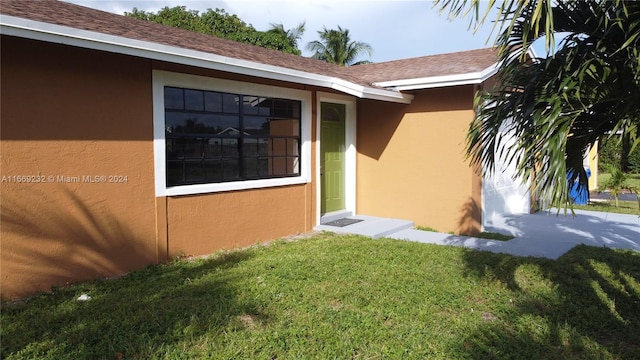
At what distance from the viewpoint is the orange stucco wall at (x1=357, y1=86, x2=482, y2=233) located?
28.0ft

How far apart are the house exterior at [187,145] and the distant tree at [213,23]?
634 inches

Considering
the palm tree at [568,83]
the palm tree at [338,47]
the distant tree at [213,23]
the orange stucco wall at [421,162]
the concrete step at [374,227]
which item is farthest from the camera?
the palm tree at [338,47]

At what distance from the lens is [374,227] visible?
8.61m

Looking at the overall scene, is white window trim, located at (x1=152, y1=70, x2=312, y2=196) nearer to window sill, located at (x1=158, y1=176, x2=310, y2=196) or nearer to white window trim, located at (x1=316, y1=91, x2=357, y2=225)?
window sill, located at (x1=158, y1=176, x2=310, y2=196)

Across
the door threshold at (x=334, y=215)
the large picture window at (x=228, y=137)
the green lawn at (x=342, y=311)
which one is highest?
the large picture window at (x=228, y=137)

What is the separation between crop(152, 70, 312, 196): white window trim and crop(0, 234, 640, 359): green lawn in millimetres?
1138

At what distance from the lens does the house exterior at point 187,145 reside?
485 cm

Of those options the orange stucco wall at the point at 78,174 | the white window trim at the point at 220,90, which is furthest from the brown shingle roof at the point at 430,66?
the orange stucco wall at the point at 78,174

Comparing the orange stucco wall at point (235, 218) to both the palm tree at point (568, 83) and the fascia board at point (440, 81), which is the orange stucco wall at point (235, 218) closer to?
the fascia board at point (440, 81)

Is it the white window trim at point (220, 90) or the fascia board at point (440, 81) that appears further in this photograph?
the fascia board at point (440, 81)

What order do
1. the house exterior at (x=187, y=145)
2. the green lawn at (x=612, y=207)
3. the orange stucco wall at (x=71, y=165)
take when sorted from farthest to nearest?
the green lawn at (x=612, y=207)
the house exterior at (x=187, y=145)
the orange stucco wall at (x=71, y=165)

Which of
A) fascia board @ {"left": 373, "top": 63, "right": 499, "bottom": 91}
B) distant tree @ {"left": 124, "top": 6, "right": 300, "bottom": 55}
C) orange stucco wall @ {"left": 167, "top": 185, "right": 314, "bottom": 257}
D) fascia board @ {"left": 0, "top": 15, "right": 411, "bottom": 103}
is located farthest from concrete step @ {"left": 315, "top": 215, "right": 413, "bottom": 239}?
distant tree @ {"left": 124, "top": 6, "right": 300, "bottom": 55}

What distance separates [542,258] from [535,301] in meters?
2.00

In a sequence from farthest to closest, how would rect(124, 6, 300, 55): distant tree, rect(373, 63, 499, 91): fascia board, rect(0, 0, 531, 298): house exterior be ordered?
rect(124, 6, 300, 55): distant tree, rect(373, 63, 499, 91): fascia board, rect(0, 0, 531, 298): house exterior
